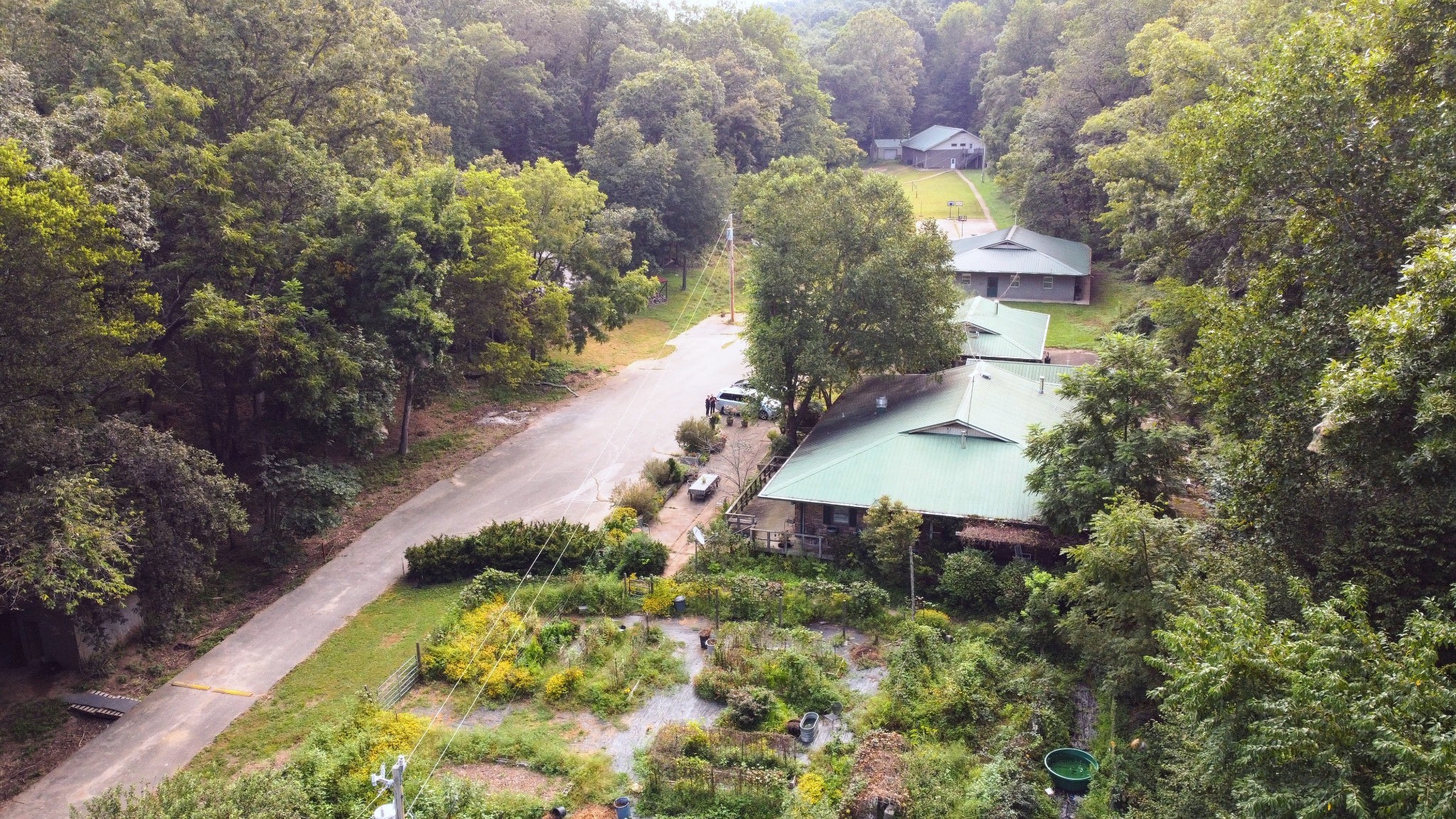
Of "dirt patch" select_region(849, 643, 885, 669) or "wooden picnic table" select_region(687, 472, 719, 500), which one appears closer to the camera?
"dirt patch" select_region(849, 643, 885, 669)

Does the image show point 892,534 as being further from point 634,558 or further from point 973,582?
point 634,558

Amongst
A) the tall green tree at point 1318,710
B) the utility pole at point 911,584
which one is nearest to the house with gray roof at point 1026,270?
the utility pole at point 911,584

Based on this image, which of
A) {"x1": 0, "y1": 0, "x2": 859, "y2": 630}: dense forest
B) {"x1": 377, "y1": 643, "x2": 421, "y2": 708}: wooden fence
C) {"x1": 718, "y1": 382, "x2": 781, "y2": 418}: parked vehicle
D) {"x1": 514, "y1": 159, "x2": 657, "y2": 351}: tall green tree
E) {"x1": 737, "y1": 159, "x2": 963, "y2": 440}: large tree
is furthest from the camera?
{"x1": 514, "y1": 159, "x2": 657, "y2": 351}: tall green tree

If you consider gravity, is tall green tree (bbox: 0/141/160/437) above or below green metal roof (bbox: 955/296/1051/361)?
above

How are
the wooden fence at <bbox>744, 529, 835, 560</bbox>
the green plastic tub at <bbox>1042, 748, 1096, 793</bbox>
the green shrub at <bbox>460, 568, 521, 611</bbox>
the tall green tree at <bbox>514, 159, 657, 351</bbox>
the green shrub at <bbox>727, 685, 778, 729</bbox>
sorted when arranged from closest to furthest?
1. the green plastic tub at <bbox>1042, 748, 1096, 793</bbox>
2. the green shrub at <bbox>727, 685, 778, 729</bbox>
3. the green shrub at <bbox>460, 568, 521, 611</bbox>
4. the wooden fence at <bbox>744, 529, 835, 560</bbox>
5. the tall green tree at <bbox>514, 159, 657, 351</bbox>

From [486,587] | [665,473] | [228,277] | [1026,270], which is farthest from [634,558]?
[1026,270]

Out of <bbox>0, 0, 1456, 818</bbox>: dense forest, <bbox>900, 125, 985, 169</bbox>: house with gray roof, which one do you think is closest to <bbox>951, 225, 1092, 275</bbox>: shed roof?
<bbox>0, 0, 1456, 818</bbox>: dense forest

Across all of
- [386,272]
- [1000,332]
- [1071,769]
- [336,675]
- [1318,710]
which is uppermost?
[386,272]

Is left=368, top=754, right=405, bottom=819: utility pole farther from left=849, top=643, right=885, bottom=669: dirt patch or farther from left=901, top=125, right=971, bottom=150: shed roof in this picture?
left=901, top=125, right=971, bottom=150: shed roof
